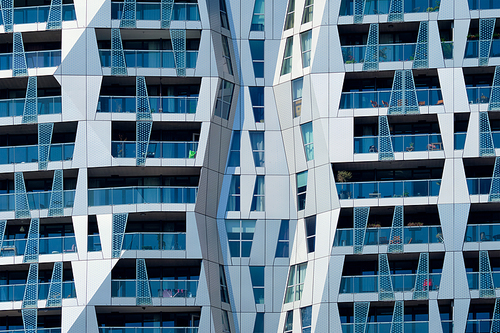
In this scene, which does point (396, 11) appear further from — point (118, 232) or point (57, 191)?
point (57, 191)

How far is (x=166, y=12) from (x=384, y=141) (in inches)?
648

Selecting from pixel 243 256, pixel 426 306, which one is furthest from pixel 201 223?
pixel 426 306

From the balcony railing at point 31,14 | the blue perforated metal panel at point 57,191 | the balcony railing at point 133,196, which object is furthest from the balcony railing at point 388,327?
the balcony railing at point 31,14

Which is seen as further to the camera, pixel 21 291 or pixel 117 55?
pixel 117 55

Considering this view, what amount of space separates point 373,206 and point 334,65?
9450 millimetres

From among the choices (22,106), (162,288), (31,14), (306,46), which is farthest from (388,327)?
(31,14)

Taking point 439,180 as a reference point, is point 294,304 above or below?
below

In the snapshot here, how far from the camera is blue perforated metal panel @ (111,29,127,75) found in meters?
75.8

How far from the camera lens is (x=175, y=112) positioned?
249ft

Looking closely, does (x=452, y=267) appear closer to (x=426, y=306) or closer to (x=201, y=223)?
(x=426, y=306)

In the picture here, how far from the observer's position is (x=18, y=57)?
252 feet

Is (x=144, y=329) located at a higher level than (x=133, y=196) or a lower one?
lower

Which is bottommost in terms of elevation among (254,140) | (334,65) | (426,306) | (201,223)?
(426,306)

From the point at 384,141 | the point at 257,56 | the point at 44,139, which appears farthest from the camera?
the point at 257,56
